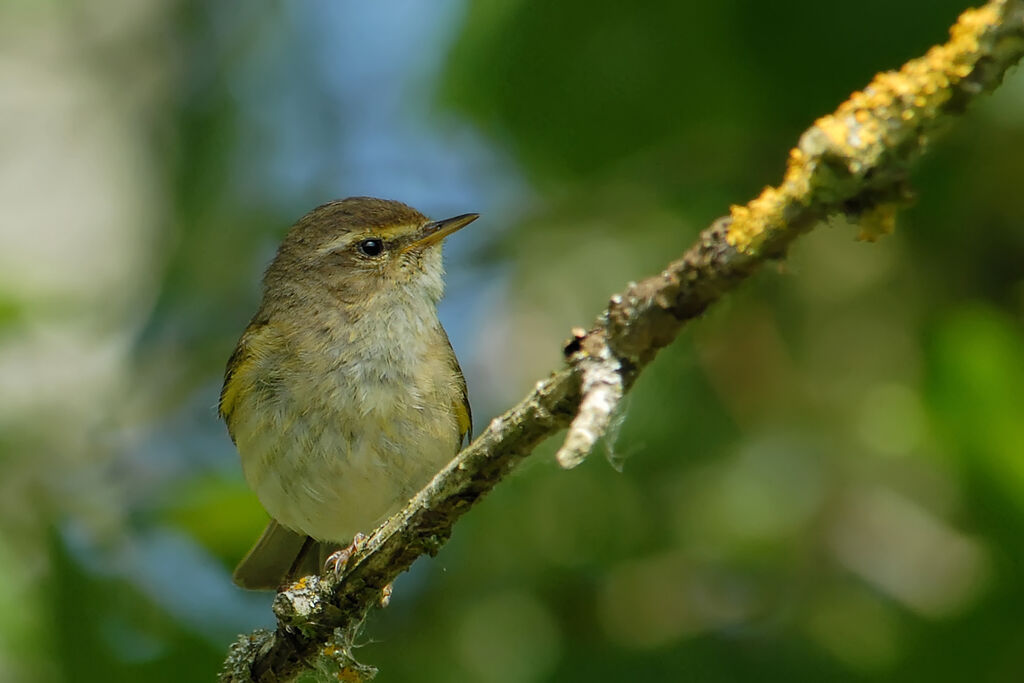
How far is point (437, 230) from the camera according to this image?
5.74 meters

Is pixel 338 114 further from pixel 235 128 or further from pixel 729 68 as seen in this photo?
pixel 729 68

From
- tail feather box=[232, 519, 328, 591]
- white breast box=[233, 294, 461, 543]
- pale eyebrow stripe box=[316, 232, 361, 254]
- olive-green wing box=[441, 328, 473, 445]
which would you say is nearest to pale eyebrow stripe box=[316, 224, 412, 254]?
pale eyebrow stripe box=[316, 232, 361, 254]

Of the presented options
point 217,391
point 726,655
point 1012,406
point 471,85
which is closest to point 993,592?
point 1012,406

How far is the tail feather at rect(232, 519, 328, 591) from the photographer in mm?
5535

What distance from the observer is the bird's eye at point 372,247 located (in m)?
5.86

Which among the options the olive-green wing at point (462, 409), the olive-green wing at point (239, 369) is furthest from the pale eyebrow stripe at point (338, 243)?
the olive-green wing at point (462, 409)

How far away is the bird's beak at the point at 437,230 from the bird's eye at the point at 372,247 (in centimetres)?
17

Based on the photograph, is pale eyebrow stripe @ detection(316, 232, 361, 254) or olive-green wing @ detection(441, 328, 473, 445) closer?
olive-green wing @ detection(441, 328, 473, 445)

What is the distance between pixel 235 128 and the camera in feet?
20.1

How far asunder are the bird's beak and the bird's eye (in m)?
0.17

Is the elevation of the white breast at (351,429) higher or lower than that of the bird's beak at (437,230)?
lower

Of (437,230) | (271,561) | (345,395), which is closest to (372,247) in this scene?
(437,230)

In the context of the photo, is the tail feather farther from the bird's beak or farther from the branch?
the branch

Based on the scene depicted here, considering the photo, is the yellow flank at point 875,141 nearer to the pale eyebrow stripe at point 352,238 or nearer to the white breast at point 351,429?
the white breast at point 351,429
